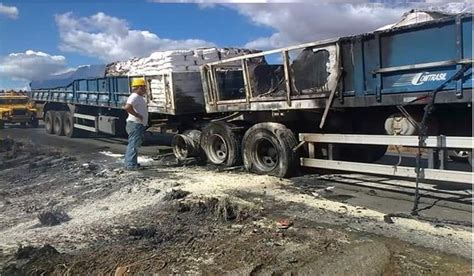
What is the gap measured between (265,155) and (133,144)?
2.59 meters

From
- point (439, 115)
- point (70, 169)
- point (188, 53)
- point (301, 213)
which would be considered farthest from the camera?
point (188, 53)

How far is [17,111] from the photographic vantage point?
22.5m

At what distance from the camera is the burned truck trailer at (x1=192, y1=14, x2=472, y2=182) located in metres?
5.32

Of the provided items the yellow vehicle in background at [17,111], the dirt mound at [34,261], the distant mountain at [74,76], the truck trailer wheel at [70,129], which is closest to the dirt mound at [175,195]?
the dirt mound at [34,261]

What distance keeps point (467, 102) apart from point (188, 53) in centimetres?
708

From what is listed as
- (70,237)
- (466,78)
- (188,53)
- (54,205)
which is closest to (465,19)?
(466,78)

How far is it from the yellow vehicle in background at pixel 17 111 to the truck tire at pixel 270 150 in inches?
685

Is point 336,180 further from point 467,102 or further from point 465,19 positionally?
point 465,19

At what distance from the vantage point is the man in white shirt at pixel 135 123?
28.6 ft

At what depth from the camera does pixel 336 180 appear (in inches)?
284

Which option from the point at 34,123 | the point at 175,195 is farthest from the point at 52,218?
the point at 34,123

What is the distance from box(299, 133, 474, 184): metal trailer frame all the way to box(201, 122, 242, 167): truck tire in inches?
62.5

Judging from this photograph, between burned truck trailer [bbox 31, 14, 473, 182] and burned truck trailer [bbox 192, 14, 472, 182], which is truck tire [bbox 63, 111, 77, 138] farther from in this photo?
burned truck trailer [bbox 192, 14, 472, 182]

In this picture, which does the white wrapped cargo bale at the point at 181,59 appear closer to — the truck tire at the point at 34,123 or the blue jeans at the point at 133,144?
the blue jeans at the point at 133,144
